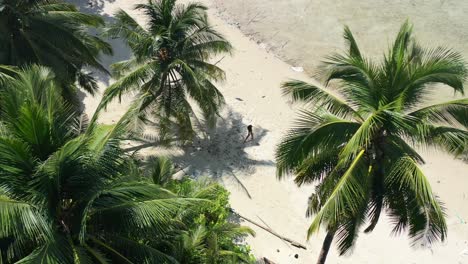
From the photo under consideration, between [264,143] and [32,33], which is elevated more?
[32,33]

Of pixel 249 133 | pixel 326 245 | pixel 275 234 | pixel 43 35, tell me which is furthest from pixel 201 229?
pixel 249 133

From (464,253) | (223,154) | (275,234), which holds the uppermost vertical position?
(464,253)

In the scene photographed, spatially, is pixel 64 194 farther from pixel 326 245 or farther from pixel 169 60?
pixel 169 60

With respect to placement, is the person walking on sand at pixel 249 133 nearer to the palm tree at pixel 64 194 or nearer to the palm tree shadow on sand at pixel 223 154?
the palm tree shadow on sand at pixel 223 154

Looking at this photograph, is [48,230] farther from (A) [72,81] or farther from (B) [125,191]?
(A) [72,81]

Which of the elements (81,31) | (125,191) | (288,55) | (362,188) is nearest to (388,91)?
(362,188)

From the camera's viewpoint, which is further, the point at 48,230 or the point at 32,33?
the point at 32,33
